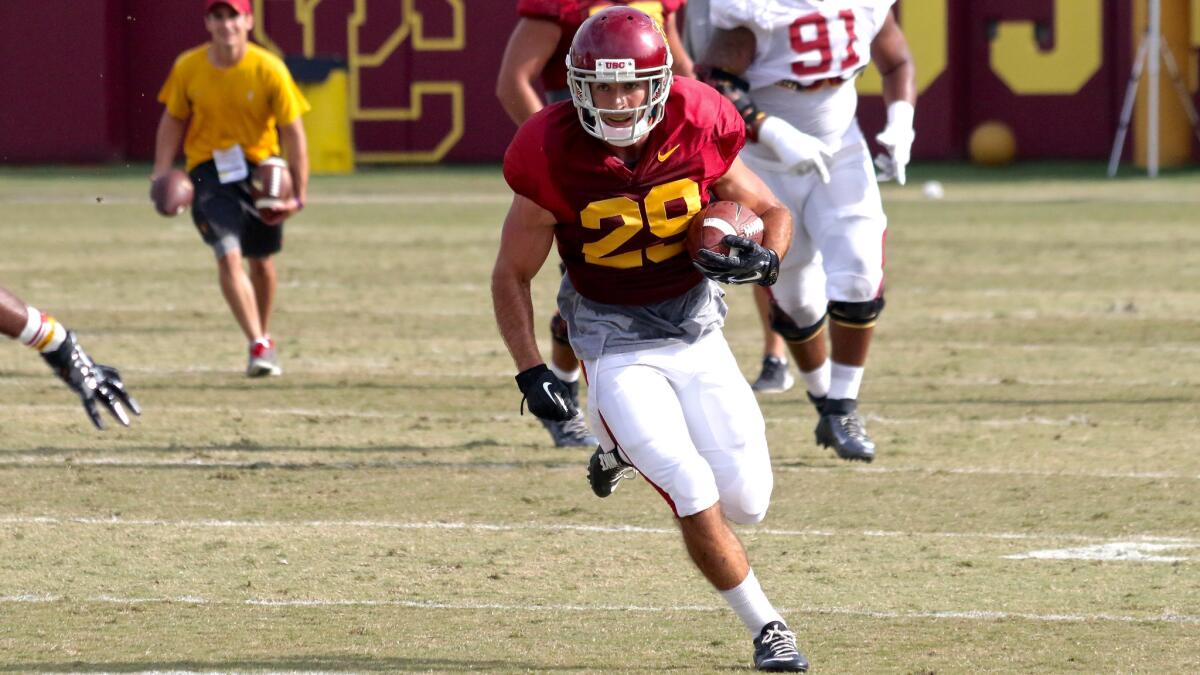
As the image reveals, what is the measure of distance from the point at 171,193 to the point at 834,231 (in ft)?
11.3

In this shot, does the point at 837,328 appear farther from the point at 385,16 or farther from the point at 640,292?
the point at 385,16

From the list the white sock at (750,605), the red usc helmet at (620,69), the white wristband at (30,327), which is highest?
the red usc helmet at (620,69)

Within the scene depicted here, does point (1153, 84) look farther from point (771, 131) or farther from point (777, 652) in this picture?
point (777, 652)

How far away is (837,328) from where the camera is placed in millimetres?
7543

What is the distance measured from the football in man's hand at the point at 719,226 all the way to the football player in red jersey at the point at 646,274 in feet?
0.12

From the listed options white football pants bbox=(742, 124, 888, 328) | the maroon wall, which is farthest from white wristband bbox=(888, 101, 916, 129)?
the maroon wall

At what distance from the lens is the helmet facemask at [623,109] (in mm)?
4902

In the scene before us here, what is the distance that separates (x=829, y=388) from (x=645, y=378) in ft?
8.94

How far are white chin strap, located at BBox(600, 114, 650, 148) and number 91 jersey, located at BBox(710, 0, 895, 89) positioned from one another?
2658mm

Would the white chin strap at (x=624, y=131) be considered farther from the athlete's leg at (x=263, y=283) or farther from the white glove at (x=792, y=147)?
the athlete's leg at (x=263, y=283)

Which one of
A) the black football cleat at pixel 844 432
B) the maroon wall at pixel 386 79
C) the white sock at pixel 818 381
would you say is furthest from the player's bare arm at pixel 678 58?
the maroon wall at pixel 386 79

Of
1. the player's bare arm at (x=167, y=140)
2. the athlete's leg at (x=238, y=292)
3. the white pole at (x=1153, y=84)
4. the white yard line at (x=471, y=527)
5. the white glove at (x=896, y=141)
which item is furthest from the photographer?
the white pole at (x=1153, y=84)

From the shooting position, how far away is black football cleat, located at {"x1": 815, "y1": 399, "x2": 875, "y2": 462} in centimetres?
737

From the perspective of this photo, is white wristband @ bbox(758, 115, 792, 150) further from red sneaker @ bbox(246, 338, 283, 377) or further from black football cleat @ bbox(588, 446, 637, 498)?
red sneaker @ bbox(246, 338, 283, 377)
